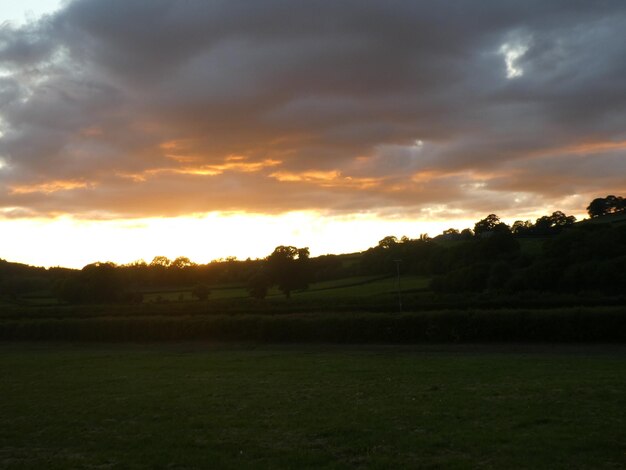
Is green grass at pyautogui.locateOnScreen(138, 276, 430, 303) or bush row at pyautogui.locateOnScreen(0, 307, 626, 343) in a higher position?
green grass at pyautogui.locateOnScreen(138, 276, 430, 303)

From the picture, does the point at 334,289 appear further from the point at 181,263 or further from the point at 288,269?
the point at 181,263

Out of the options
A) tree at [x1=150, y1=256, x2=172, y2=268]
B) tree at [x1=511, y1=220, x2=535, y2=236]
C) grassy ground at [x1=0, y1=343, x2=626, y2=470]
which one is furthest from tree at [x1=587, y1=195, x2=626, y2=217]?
grassy ground at [x1=0, y1=343, x2=626, y2=470]

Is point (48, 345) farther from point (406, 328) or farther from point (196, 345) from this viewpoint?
point (406, 328)

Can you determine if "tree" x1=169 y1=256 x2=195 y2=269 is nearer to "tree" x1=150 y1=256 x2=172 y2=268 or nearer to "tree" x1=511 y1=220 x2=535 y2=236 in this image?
"tree" x1=150 y1=256 x2=172 y2=268

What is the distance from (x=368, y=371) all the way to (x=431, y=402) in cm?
687

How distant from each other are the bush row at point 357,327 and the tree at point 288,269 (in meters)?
30.3

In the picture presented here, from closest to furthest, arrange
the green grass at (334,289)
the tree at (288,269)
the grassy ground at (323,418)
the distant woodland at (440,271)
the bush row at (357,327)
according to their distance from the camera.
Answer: the grassy ground at (323,418), the bush row at (357,327), the distant woodland at (440,271), the green grass at (334,289), the tree at (288,269)

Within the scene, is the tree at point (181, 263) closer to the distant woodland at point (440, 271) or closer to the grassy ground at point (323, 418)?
the distant woodland at point (440, 271)

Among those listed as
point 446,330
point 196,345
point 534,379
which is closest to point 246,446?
point 534,379

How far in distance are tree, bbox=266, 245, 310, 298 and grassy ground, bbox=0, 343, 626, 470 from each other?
163 ft

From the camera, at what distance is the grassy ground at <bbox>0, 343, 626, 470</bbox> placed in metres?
8.96

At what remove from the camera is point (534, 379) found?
16.4 meters

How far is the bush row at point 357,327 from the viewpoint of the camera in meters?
32.0

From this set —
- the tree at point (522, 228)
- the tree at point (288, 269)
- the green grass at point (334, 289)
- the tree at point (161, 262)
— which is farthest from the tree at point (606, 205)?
the tree at point (161, 262)
